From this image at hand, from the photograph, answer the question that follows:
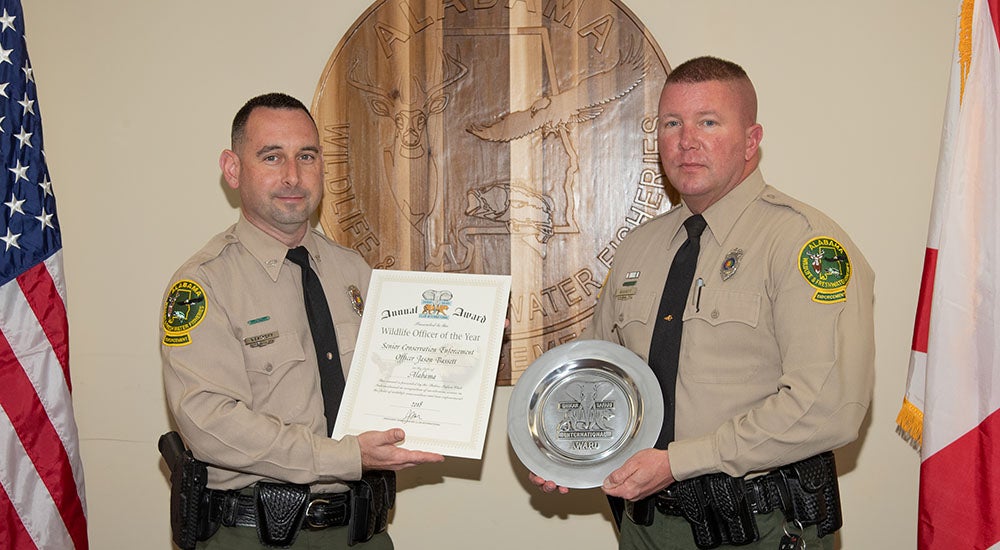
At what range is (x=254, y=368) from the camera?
7.47ft

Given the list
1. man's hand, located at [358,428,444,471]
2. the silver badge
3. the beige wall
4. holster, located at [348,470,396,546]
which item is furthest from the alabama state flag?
holster, located at [348,470,396,546]

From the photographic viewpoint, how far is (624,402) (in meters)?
2.28

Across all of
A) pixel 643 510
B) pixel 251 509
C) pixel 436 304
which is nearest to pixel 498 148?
pixel 436 304

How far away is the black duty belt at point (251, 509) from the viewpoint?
2.21 metres

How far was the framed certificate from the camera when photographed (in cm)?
218

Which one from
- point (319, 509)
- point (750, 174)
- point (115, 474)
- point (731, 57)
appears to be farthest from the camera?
point (115, 474)

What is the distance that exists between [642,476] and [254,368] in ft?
3.56

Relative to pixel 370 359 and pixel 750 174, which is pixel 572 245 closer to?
pixel 750 174

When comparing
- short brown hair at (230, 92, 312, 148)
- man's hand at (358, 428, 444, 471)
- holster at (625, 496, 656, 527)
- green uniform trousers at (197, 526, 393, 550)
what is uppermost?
short brown hair at (230, 92, 312, 148)

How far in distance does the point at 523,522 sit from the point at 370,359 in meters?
1.10

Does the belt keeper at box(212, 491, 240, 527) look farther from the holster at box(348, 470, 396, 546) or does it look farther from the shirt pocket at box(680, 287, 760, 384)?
the shirt pocket at box(680, 287, 760, 384)

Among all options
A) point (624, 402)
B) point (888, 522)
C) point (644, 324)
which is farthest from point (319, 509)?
point (888, 522)

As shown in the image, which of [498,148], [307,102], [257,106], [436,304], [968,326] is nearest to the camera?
[968,326]

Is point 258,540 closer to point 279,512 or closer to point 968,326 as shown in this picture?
point 279,512
